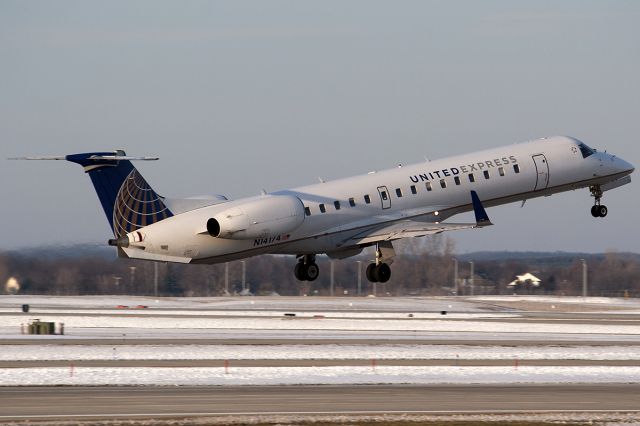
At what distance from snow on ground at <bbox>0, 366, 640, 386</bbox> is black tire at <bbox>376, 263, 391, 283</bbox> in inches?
138

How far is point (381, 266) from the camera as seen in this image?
46469 millimetres

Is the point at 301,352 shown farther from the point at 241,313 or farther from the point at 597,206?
the point at 241,313

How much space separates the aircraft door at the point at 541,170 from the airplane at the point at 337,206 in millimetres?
54

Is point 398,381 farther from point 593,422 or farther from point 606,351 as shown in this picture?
point 606,351

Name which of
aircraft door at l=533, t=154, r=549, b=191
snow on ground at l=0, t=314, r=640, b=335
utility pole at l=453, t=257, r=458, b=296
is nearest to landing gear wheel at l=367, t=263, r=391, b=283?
aircraft door at l=533, t=154, r=549, b=191

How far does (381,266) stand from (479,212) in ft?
13.7

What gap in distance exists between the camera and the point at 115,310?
80750 millimetres

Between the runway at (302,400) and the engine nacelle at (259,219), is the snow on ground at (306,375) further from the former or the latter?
the engine nacelle at (259,219)

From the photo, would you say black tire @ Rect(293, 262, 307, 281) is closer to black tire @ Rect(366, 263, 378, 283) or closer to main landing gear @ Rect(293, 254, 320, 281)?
main landing gear @ Rect(293, 254, 320, 281)

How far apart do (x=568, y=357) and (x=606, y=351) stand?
326cm

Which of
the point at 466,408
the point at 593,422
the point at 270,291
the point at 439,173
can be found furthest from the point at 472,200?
the point at 270,291

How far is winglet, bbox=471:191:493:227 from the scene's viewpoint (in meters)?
44.6

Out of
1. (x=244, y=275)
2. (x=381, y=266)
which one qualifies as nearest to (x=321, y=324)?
(x=381, y=266)

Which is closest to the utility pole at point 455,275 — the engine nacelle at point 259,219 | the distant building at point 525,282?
the distant building at point 525,282
